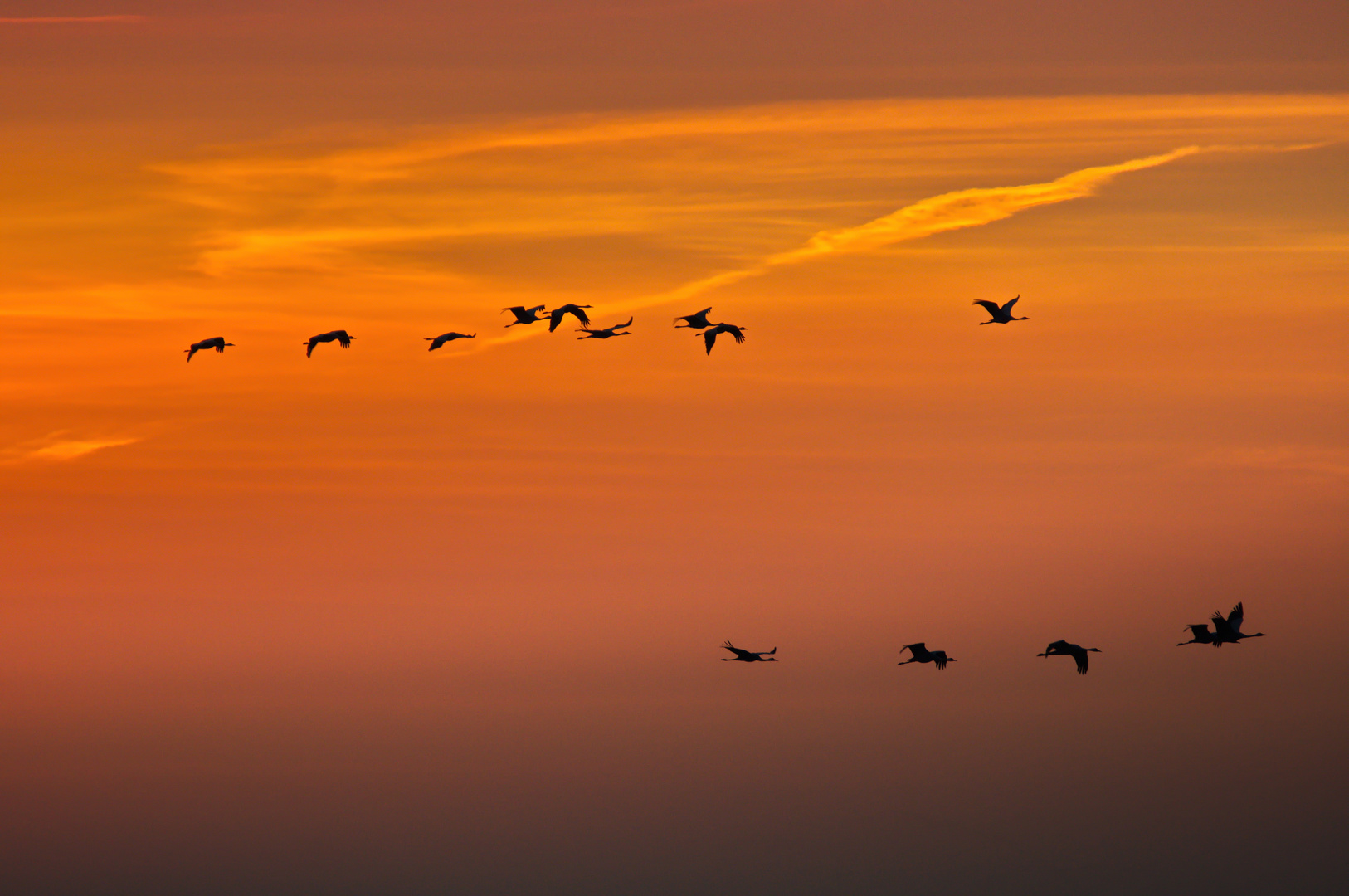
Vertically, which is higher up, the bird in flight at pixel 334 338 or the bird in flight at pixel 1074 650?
the bird in flight at pixel 334 338

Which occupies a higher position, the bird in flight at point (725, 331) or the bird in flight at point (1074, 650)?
the bird in flight at point (725, 331)

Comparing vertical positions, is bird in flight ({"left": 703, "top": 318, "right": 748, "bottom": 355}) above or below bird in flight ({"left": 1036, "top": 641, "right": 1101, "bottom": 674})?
above

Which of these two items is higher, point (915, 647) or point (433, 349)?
point (433, 349)

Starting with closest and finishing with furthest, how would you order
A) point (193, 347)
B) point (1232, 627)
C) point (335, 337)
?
point (193, 347) < point (335, 337) < point (1232, 627)

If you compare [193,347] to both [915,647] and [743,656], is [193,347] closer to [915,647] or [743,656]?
[743,656]

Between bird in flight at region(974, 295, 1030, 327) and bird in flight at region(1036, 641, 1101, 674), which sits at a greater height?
bird in flight at region(974, 295, 1030, 327)

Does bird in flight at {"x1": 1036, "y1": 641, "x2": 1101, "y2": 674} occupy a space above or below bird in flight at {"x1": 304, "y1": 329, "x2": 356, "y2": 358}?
below

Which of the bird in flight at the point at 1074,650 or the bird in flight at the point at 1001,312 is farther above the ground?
the bird in flight at the point at 1001,312

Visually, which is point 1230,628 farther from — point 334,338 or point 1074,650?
point 334,338

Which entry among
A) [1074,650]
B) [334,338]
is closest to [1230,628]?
[1074,650]

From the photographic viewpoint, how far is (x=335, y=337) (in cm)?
7250

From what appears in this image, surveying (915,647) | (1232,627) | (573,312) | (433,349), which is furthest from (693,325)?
(1232,627)

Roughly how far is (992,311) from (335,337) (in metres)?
34.2

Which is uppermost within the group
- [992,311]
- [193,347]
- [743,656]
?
[992,311]
